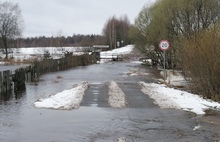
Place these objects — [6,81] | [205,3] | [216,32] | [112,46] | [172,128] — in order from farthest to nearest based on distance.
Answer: [112,46] < [205,3] < [6,81] < [216,32] < [172,128]

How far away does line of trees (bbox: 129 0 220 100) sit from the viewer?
49.9 ft

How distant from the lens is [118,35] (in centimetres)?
12538

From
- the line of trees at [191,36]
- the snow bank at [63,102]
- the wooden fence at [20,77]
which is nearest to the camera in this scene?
the snow bank at [63,102]

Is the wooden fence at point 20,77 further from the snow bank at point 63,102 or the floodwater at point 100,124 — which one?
the floodwater at point 100,124

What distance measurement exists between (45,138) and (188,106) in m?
6.58

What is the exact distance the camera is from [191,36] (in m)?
22.9

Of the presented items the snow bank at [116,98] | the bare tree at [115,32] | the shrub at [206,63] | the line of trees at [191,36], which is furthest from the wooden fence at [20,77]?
the bare tree at [115,32]

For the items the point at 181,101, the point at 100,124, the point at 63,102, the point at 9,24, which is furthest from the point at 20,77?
the point at 9,24

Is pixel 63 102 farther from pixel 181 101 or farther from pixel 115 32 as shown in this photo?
pixel 115 32

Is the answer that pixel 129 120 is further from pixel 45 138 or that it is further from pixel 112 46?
pixel 112 46

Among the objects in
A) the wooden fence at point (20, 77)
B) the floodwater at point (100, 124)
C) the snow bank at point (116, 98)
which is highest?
the wooden fence at point (20, 77)

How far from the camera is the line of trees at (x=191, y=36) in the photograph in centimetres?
1521

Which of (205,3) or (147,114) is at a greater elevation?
(205,3)

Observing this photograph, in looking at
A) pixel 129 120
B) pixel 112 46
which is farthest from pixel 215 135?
pixel 112 46
